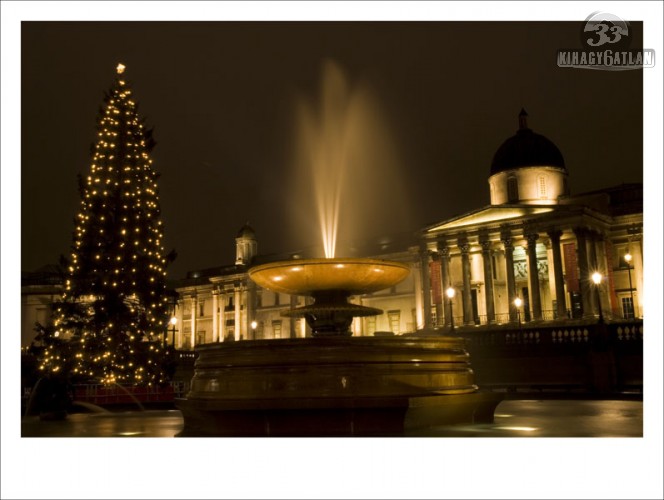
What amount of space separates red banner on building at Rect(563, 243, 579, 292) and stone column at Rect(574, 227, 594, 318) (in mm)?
913

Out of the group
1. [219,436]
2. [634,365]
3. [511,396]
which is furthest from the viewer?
[634,365]

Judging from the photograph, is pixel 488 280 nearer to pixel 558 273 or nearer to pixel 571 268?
pixel 558 273

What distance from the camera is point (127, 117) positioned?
1950 cm

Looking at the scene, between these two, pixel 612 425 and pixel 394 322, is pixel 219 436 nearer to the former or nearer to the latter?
pixel 612 425

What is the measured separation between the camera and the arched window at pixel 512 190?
151 feet

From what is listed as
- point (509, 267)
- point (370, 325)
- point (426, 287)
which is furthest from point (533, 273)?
point (370, 325)

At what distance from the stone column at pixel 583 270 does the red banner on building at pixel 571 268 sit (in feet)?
2.99

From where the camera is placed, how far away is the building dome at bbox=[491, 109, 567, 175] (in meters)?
46.1

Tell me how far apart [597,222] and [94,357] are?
106 feet

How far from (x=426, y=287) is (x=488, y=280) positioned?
4330 millimetres

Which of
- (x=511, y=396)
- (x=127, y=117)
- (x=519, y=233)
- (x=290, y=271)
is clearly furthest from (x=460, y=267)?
(x=290, y=271)

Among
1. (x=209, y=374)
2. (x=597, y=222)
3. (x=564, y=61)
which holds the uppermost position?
(x=597, y=222)

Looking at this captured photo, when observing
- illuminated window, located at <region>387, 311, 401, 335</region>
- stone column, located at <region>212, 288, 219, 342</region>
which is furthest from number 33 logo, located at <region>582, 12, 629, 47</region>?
stone column, located at <region>212, 288, 219, 342</region>

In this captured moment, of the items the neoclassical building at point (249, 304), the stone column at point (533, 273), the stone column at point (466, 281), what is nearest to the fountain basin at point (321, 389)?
the stone column at point (533, 273)
